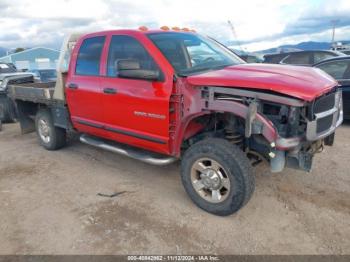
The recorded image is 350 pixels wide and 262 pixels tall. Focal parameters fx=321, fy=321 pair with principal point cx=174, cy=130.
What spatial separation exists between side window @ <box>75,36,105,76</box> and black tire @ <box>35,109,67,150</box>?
1.40 metres

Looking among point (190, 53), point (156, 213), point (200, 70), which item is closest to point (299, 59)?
point (190, 53)

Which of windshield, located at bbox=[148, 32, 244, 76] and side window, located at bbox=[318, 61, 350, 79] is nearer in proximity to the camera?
windshield, located at bbox=[148, 32, 244, 76]

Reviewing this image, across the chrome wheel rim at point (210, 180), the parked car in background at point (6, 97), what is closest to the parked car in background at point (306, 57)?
the chrome wheel rim at point (210, 180)

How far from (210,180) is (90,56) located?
265 centimetres

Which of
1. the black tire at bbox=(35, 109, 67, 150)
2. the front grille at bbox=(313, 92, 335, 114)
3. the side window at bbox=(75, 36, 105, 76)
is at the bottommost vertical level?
the black tire at bbox=(35, 109, 67, 150)

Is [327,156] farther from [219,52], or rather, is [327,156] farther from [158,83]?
[158,83]

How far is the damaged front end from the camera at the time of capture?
9.82ft

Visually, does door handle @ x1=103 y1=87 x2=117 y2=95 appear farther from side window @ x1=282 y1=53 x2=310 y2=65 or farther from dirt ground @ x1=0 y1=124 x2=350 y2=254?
side window @ x1=282 y1=53 x2=310 y2=65

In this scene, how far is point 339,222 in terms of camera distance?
10.9ft

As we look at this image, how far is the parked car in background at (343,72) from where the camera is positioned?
6.70m

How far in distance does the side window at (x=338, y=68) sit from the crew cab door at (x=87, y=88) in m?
5.18

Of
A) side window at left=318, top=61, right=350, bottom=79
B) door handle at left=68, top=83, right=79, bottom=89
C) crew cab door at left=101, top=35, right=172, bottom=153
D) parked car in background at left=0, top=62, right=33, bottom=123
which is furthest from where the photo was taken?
parked car in background at left=0, top=62, right=33, bottom=123

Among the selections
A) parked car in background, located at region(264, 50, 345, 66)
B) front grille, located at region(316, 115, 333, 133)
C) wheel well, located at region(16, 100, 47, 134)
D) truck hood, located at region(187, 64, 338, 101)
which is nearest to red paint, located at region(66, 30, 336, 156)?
truck hood, located at region(187, 64, 338, 101)

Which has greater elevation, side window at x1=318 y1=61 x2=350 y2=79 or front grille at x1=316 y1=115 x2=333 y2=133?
side window at x1=318 y1=61 x2=350 y2=79
